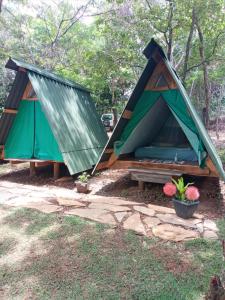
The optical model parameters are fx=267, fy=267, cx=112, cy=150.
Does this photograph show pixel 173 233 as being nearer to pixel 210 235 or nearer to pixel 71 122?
pixel 210 235

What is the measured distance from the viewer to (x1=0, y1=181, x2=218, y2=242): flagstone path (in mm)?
3421

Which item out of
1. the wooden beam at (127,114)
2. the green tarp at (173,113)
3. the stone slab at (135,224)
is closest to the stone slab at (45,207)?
the stone slab at (135,224)

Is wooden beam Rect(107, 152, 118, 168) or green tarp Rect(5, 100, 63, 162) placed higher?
green tarp Rect(5, 100, 63, 162)

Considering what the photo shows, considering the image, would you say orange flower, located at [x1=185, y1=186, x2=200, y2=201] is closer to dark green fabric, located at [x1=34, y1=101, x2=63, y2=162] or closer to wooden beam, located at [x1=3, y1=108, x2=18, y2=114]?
dark green fabric, located at [x1=34, y1=101, x2=63, y2=162]

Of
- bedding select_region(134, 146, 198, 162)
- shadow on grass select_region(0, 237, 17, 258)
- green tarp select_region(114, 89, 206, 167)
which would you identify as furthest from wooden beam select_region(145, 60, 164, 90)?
→ shadow on grass select_region(0, 237, 17, 258)

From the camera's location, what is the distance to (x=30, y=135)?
6750mm

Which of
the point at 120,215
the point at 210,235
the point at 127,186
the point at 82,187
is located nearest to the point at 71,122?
A: the point at 82,187

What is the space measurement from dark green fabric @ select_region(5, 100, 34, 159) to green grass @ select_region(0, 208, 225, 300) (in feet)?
11.4

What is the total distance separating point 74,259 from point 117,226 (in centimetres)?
96

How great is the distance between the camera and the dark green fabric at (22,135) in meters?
6.72

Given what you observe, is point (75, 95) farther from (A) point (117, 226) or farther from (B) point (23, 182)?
(A) point (117, 226)

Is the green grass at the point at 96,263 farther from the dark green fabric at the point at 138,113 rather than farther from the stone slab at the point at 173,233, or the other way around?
the dark green fabric at the point at 138,113

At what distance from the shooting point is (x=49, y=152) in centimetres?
637

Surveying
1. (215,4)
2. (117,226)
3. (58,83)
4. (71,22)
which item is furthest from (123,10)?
(117,226)
